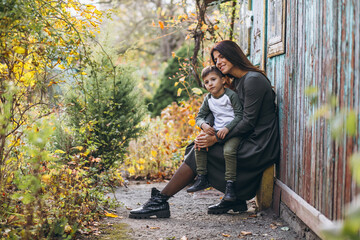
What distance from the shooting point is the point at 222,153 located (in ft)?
12.6

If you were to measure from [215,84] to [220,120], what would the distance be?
0.38 m

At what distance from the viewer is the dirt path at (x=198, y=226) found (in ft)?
10.8

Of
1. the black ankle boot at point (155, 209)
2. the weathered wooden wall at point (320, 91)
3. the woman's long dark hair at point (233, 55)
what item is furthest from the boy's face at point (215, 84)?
the black ankle boot at point (155, 209)

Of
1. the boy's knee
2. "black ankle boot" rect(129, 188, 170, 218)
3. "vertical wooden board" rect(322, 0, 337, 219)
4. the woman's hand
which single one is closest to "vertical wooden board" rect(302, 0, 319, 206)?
"vertical wooden board" rect(322, 0, 337, 219)

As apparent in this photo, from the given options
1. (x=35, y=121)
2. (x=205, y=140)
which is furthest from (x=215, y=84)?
(x=35, y=121)

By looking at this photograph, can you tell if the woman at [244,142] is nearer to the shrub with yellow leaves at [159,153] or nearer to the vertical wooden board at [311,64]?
the vertical wooden board at [311,64]

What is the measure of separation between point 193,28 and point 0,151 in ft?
14.6

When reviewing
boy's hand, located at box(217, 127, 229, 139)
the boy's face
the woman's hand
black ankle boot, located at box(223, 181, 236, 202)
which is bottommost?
black ankle boot, located at box(223, 181, 236, 202)

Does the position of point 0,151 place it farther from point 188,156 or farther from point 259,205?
point 259,205

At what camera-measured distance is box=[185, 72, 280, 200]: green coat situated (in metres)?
3.77

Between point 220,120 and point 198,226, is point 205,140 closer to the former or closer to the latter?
point 220,120

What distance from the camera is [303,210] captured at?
3000mm

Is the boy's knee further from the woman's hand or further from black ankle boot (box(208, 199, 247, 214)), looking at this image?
black ankle boot (box(208, 199, 247, 214))

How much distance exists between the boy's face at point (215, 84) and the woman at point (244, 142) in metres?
0.11
